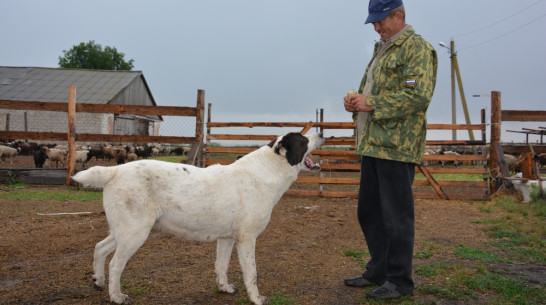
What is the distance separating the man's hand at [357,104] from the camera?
11.7ft

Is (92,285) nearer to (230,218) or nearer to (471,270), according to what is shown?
(230,218)

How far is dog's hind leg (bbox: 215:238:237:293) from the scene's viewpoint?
12.4ft

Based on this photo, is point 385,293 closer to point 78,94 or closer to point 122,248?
point 122,248

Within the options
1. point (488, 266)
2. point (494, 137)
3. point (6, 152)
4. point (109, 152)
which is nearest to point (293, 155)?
point (488, 266)

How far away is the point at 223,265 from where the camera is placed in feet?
12.6

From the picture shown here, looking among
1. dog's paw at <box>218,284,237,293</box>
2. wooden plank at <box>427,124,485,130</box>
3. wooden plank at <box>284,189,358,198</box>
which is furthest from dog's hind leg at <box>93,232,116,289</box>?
wooden plank at <box>427,124,485,130</box>

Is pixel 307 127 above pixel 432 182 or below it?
above

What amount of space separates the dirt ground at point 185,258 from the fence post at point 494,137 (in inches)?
110

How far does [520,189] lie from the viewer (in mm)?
9414

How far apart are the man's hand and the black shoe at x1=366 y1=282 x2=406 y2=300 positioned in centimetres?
163

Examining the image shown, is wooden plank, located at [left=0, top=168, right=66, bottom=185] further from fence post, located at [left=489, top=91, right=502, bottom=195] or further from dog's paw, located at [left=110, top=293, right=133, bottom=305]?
fence post, located at [left=489, top=91, right=502, bottom=195]

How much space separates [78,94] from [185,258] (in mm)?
28161

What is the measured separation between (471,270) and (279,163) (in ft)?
8.28

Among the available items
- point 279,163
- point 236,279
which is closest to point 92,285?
point 236,279
